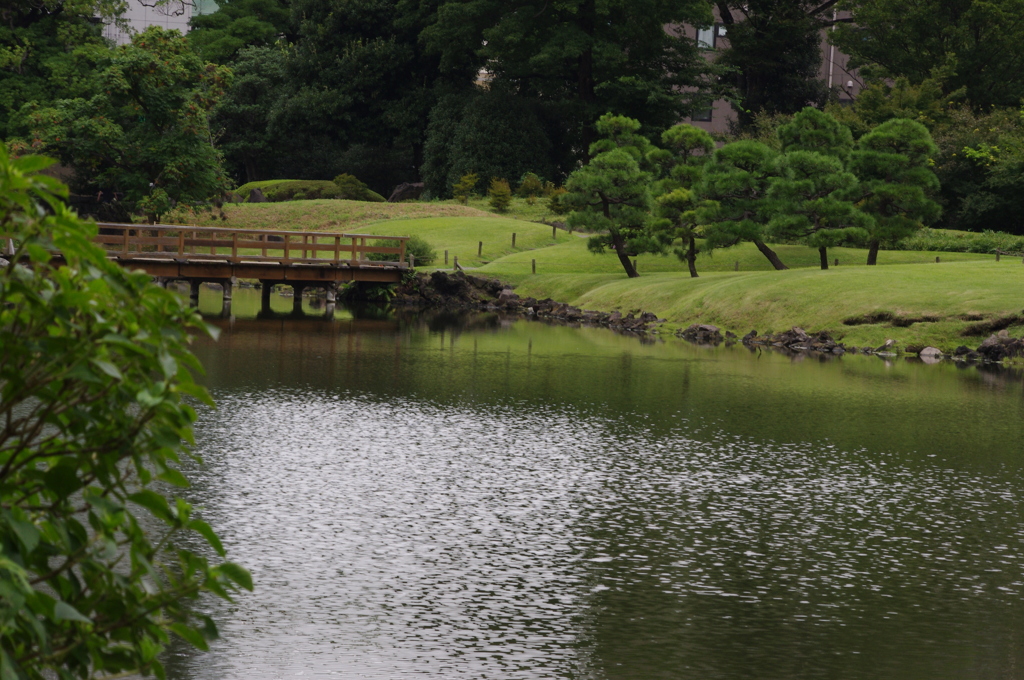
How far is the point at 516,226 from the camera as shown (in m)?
70.5

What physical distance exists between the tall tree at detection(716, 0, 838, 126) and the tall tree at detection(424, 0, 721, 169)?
5.71 metres

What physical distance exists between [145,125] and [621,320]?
29156 mm

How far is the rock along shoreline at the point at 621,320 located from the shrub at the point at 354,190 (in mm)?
Answer: 23745

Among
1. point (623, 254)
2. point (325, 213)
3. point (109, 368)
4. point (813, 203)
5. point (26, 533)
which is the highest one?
point (813, 203)

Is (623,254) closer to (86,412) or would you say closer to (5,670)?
(86,412)

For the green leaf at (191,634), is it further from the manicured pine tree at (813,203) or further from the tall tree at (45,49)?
the tall tree at (45,49)

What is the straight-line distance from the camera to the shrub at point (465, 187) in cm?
7719

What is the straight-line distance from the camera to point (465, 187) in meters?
77.5

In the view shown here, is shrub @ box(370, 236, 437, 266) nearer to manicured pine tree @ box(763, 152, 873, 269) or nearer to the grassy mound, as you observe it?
the grassy mound

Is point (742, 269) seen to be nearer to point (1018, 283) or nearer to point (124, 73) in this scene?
point (1018, 283)

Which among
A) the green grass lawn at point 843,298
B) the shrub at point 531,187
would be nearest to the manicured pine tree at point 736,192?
the green grass lawn at point 843,298

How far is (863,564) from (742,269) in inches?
1773

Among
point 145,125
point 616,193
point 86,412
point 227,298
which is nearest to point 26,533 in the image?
point 86,412

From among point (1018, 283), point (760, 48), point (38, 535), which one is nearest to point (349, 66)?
point (760, 48)
